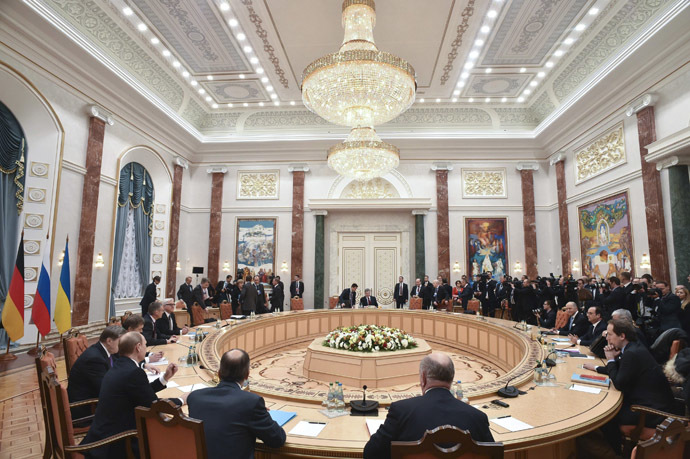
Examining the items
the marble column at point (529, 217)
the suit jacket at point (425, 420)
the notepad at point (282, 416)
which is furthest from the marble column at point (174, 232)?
the marble column at point (529, 217)

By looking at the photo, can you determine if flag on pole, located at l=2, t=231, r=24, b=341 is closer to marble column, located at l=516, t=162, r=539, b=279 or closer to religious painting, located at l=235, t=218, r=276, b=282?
religious painting, located at l=235, t=218, r=276, b=282

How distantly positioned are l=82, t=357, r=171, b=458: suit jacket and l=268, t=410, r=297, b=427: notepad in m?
0.80

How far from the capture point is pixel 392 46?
9531mm

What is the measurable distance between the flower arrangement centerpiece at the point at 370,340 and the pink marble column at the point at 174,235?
7.34m

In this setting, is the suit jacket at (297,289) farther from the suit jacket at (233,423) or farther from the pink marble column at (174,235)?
the suit jacket at (233,423)

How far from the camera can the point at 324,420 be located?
2.52 metres

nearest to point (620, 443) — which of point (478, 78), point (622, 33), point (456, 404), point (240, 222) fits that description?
point (456, 404)

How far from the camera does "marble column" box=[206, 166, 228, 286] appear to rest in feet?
42.5

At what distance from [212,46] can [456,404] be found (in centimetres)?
1003

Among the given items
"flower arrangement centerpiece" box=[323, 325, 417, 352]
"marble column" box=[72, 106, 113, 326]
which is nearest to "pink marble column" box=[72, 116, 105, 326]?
"marble column" box=[72, 106, 113, 326]

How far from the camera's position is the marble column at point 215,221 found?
12953 millimetres

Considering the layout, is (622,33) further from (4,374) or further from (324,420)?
(4,374)

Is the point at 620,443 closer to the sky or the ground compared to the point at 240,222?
closer to the ground

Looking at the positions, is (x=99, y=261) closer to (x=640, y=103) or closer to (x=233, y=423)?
(x=233, y=423)
